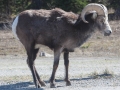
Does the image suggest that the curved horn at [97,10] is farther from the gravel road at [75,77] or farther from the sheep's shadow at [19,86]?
the sheep's shadow at [19,86]

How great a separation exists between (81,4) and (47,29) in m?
26.2

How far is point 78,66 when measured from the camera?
69.7 ft

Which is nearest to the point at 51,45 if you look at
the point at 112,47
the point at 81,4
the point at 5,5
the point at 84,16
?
the point at 84,16

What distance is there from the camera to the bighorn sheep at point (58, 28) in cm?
1471

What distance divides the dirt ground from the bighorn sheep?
1.73ft

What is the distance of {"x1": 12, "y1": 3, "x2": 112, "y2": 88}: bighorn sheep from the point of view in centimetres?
1471

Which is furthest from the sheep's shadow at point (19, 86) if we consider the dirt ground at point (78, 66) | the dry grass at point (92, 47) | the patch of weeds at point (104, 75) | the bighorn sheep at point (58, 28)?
the dry grass at point (92, 47)

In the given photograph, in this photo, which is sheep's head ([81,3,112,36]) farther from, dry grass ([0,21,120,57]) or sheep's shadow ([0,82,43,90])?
dry grass ([0,21,120,57])

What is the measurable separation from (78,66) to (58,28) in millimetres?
6734

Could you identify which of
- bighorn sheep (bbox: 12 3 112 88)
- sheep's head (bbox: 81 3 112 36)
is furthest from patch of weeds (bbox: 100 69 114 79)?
sheep's head (bbox: 81 3 112 36)

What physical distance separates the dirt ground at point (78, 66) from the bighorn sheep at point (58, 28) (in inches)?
20.7

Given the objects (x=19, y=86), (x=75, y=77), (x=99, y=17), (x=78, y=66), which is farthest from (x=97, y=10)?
(x=78, y=66)

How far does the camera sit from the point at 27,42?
1497 cm

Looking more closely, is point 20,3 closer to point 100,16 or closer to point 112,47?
point 112,47
